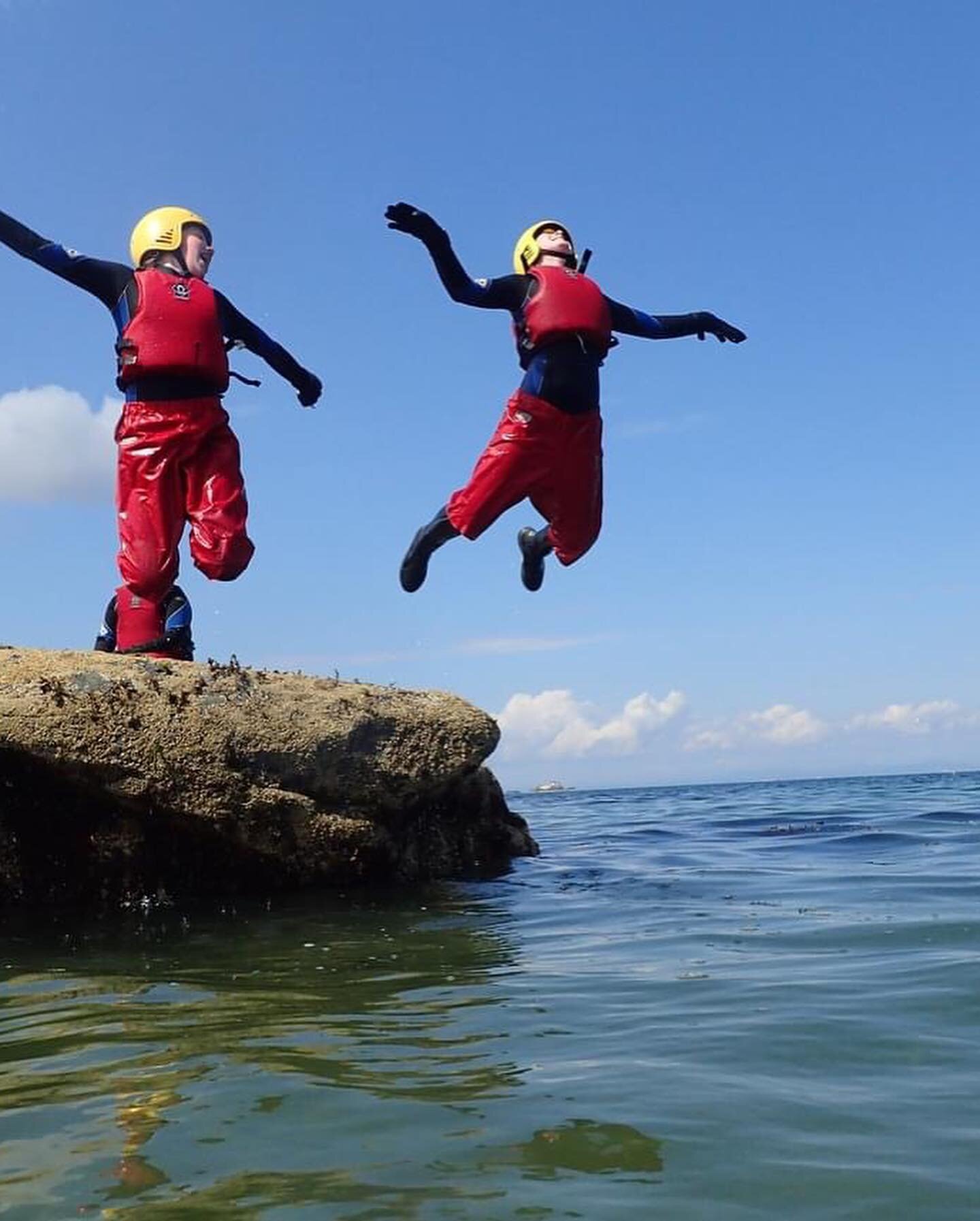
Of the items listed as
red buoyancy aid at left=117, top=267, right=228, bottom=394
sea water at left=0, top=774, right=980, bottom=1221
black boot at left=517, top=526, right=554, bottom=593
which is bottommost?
sea water at left=0, top=774, right=980, bottom=1221

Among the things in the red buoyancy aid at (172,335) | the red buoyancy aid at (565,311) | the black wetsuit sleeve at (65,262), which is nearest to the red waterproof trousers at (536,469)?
the red buoyancy aid at (565,311)

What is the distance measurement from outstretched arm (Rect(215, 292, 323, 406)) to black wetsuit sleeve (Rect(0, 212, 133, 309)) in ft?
1.79

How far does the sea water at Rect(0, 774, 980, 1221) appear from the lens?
1950mm

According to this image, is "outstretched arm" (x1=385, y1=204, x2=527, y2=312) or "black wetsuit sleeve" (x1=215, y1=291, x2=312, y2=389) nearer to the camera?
"outstretched arm" (x1=385, y1=204, x2=527, y2=312)

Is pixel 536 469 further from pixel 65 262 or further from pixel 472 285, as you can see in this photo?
pixel 65 262

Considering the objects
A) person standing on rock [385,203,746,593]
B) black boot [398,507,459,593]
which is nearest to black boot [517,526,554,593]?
person standing on rock [385,203,746,593]

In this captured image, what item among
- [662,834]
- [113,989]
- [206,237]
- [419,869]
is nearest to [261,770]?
[419,869]

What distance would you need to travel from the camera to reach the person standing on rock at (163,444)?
247 inches

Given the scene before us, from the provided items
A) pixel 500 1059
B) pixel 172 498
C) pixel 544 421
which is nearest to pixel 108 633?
pixel 172 498

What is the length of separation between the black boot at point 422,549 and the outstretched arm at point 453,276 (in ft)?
3.87

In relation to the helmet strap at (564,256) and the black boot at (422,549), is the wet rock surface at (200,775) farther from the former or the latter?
the helmet strap at (564,256)

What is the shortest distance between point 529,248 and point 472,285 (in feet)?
2.27

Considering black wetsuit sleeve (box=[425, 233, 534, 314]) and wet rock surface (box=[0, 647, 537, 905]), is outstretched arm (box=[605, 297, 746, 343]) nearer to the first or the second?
black wetsuit sleeve (box=[425, 233, 534, 314])

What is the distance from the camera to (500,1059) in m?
2.69
